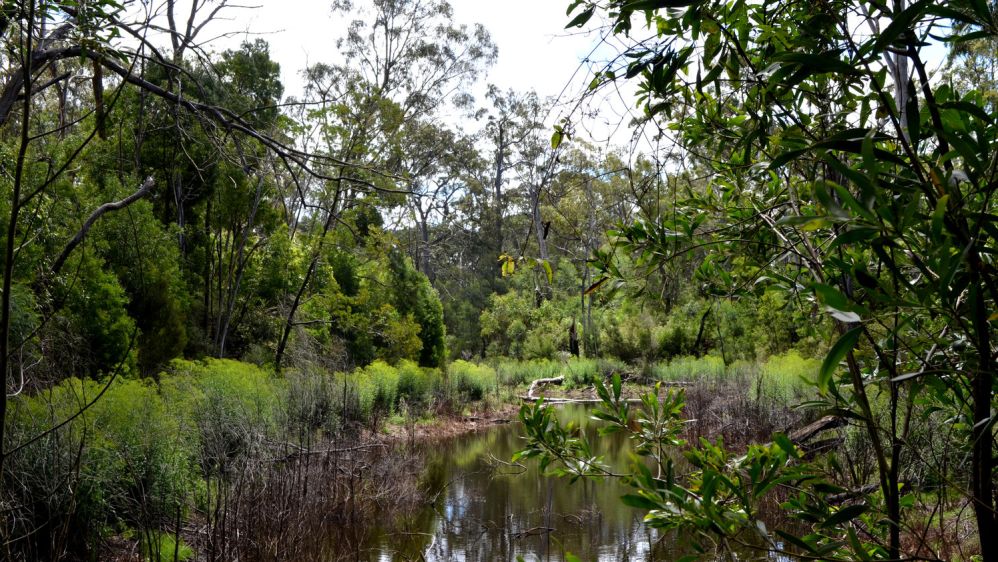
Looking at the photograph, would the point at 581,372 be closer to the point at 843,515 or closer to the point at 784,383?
the point at 784,383

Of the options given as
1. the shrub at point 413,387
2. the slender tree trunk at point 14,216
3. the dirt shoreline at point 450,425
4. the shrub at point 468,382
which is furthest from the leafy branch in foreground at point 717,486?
the shrub at point 468,382

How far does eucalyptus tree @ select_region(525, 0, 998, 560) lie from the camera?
2.46 feet

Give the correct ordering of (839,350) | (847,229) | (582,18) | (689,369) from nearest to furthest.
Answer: (839,350), (847,229), (582,18), (689,369)

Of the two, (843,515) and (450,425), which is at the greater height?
(843,515)

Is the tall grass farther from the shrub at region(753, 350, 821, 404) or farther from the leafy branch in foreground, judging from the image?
the leafy branch in foreground

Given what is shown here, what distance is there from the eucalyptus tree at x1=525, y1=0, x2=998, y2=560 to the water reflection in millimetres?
3046

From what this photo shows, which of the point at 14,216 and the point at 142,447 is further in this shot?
the point at 142,447

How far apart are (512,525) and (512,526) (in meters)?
0.04

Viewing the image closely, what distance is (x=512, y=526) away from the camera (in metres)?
6.12

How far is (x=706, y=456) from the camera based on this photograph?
59.5 inches

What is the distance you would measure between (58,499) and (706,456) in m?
3.78

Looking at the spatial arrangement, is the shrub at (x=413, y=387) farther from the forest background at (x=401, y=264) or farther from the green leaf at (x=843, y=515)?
the green leaf at (x=843, y=515)

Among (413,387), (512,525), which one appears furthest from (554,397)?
(512,525)

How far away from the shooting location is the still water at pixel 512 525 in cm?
550
